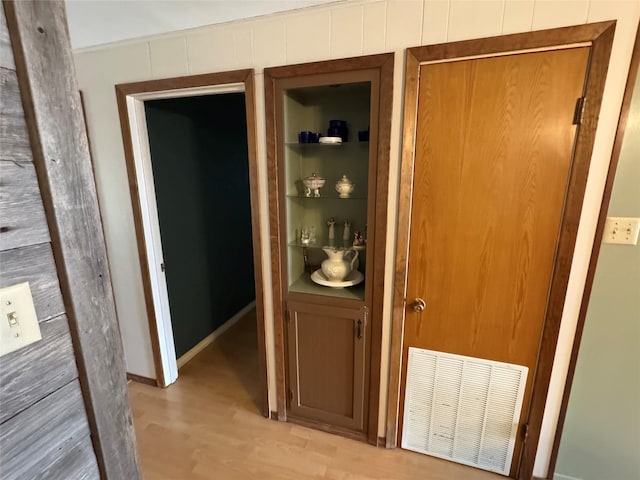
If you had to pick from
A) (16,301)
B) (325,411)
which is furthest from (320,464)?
(16,301)

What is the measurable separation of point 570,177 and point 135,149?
89.5 inches

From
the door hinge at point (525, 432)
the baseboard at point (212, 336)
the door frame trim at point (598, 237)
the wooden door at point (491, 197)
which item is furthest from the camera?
the baseboard at point (212, 336)

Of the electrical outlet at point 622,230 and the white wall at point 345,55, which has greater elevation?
the white wall at point 345,55

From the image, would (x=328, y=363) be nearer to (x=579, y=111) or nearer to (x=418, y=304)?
(x=418, y=304)

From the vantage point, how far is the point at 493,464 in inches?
66.2

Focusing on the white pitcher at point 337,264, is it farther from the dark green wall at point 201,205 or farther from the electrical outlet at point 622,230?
the dark green wall at point 201,205

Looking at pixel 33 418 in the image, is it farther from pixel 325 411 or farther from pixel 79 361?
pixel 325 411

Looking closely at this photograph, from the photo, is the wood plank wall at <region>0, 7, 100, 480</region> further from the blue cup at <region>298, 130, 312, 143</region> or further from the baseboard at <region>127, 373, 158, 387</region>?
the baseboard at <region>127, 373, 158, 387</region>

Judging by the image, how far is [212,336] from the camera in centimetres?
299

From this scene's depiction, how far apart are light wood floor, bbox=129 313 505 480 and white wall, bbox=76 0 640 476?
0.60 feet

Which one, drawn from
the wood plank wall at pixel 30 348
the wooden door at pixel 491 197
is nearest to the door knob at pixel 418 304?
the wooden door at pixel 491 197

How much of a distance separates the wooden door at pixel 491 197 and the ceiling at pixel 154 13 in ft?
2.55

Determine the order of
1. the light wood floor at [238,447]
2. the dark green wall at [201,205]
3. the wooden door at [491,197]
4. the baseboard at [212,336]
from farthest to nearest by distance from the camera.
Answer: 1. the baseboard at [212,336]
2. the dark green wall at [201,205]
3. the light wood floor at [238,447]
4. the wooden door at [491,197]

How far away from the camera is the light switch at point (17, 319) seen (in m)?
0.56
